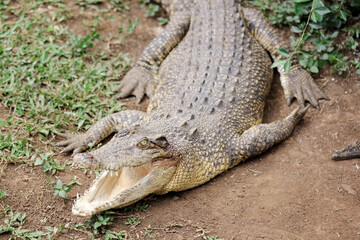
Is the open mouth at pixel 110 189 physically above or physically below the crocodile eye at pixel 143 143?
below

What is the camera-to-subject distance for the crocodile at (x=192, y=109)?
11.7 ft

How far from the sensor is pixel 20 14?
5613 mm

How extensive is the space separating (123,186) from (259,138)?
146cm

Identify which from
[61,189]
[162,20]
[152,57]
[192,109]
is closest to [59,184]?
[61,189]

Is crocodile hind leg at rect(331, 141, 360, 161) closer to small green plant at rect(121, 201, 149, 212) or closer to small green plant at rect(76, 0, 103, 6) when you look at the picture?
small green plant at rect(121, 201, 149, 212)

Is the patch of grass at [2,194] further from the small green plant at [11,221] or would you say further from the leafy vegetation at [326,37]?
the leafy vegetation at [326,37]

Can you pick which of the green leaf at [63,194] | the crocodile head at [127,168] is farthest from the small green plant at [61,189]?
the crocodile head at [127,168]

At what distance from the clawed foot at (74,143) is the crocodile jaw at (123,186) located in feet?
2.42

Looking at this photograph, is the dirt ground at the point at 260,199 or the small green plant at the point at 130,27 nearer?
the dirt ground at the point at 260,199

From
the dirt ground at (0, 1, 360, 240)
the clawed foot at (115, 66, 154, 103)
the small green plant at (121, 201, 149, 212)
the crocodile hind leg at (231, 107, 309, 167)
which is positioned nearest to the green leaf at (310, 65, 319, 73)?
the dirt ground at (0, 1, 360, 240)

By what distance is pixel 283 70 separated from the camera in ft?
16.8

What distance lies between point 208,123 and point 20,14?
123 inches

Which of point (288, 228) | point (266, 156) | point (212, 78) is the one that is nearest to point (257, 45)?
point (212, 78)

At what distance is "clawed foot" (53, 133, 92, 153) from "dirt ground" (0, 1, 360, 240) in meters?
0.11
